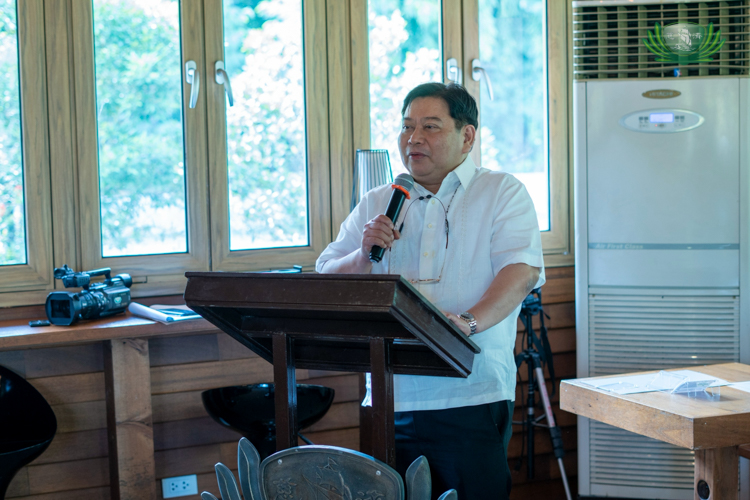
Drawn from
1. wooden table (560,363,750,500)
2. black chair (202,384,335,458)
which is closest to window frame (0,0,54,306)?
black chair (202,384,335,458)

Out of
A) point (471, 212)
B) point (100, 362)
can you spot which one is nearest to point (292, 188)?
point (100, 362)

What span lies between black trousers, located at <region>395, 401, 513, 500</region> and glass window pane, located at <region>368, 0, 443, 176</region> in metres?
1.61

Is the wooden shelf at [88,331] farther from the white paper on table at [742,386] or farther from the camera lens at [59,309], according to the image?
the white paper on table at [742,386]

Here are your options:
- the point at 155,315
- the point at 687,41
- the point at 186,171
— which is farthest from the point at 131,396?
the point at 687,41

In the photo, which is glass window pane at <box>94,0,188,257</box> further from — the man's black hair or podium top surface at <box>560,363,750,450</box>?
podium top surface at <box>560,363,750,450</box>

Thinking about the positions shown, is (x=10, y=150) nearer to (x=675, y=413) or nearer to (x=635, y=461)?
(x=675, y=413)

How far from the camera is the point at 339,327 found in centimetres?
114

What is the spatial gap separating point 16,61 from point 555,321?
2.46m

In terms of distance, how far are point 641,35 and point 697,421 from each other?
167 cm

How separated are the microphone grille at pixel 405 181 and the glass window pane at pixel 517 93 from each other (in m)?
1.47

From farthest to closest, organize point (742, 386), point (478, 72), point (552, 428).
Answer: point (478, 72)
point (552, 428)
point (742, 386)

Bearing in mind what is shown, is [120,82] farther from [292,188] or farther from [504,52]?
[504,52]

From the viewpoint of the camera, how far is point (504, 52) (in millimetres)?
3174

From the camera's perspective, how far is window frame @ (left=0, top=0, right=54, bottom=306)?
8.12ft
